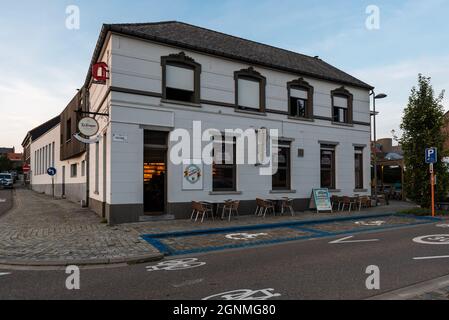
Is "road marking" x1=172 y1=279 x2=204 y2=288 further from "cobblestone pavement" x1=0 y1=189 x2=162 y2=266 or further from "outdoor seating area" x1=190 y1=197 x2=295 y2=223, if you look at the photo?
"outdoor seating area" x1=190 y1=197 x2=295 y2=223

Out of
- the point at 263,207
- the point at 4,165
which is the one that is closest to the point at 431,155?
the point at 263,207

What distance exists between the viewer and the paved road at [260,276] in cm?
A: 497

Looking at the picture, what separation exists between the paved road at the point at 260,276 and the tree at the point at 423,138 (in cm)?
844

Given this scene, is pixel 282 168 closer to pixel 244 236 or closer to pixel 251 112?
pixel 251 112

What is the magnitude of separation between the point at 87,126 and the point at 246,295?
9134mm

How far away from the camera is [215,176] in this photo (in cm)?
1359

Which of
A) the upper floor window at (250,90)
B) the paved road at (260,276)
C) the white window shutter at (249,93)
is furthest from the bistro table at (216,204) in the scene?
the paved road at (260,276)

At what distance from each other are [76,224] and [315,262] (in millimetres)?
8396

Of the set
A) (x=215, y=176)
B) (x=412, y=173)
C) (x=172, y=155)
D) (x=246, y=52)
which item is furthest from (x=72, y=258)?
(x=412, y=173)

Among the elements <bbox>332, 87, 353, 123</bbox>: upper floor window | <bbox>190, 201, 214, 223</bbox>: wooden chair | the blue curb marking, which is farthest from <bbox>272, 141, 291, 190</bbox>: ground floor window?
<bbox>190, 201, 214, 223</bbox>: wooden chair

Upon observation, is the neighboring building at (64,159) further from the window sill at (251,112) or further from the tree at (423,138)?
the tree at (423,138)

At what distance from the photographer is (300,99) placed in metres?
16.2

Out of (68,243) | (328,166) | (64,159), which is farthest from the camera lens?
(64,159)
